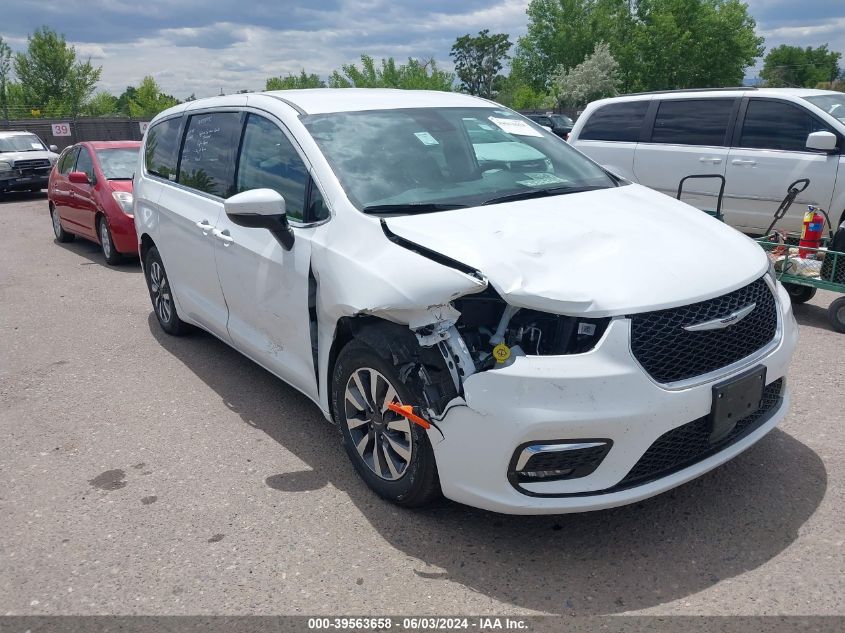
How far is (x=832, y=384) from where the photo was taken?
4543 mm

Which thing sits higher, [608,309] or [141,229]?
[608,309]

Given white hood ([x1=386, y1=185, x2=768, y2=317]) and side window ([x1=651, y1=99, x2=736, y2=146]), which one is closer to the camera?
white hood ([x1=386, y1=185, x2=768, y2=317])

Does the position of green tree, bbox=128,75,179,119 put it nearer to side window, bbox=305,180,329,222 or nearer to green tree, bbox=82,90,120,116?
green tree, bbox=82,90,120,116

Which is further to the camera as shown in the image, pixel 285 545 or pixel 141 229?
pixel 141 229

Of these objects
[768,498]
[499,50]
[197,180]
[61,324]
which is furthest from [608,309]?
[499,50]

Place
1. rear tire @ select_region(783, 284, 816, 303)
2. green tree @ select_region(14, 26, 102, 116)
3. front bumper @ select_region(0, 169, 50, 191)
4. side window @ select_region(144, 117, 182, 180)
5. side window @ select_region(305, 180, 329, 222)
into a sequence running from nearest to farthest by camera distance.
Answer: side window @ select_region(305, 180, 329, 222) → side window @ select_region(144, 117, 182, 180) → rear tire @ select_region(783, 284, 816, 303) → front bumper @ select_region(0, 169, 50, 191) → green tree @ select_region(14, 26, 102, 116)

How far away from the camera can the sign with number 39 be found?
90.3 feet

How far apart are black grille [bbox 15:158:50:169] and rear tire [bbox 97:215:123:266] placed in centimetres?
987

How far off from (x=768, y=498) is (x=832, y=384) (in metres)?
1.69

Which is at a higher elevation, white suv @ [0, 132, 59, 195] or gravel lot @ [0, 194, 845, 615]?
gravel lot @ [0, 194, 845, 615]

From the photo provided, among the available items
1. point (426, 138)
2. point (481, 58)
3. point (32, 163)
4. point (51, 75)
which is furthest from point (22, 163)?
point (481, 58)

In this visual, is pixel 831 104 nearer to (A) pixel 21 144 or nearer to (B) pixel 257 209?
(B) pixel 257 209

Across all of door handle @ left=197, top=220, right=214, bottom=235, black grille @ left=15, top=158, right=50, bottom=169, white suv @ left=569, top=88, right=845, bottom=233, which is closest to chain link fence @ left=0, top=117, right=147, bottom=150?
black grille @ left=15, top=158, right=50, bottom=169

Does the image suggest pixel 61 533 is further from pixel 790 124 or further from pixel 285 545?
pixel 790 124
